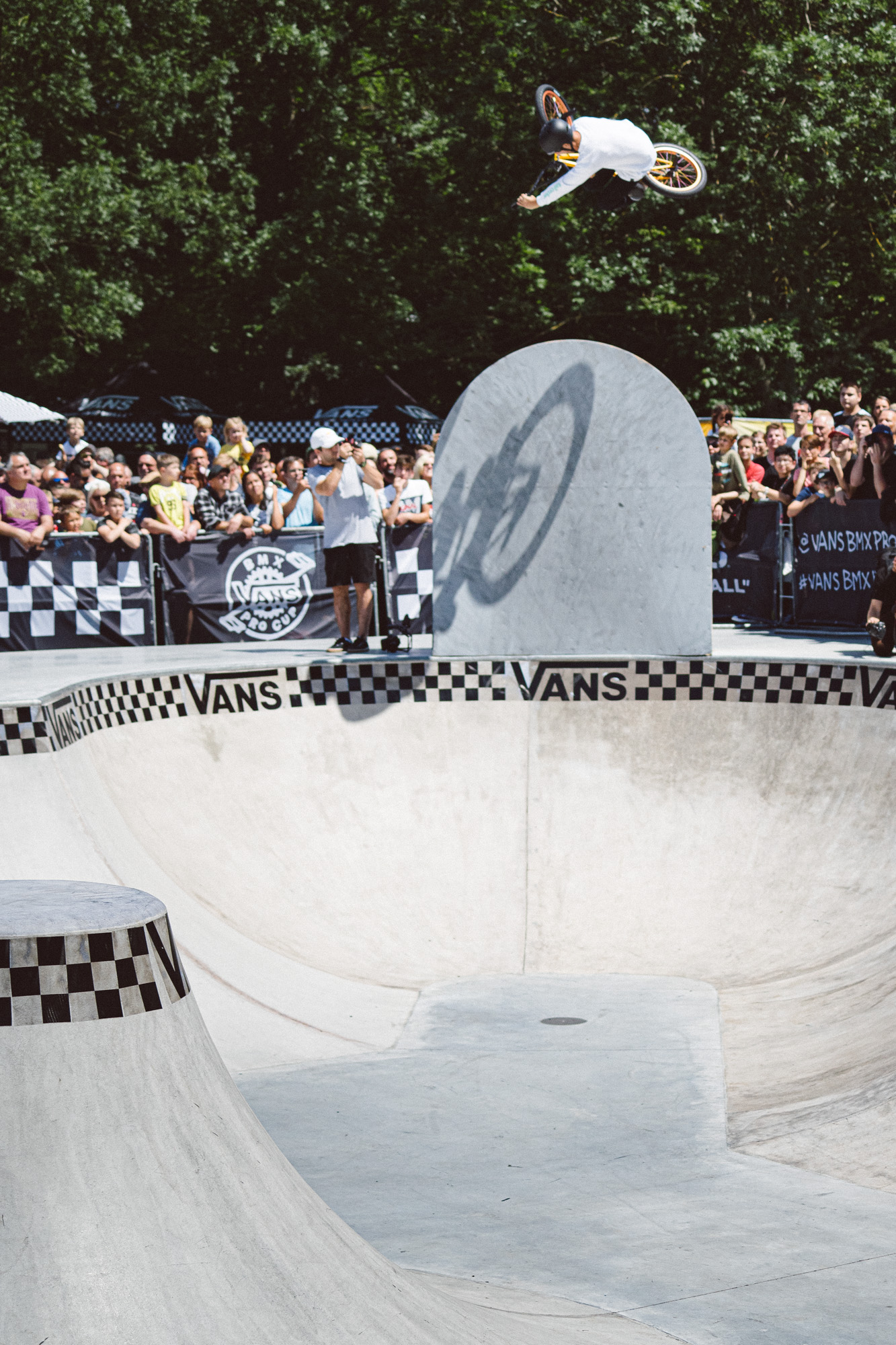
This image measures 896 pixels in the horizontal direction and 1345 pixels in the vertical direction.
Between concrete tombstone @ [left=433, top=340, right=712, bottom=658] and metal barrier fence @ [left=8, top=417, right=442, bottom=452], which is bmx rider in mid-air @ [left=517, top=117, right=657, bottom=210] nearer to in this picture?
concrete tombstone @ [left=433, top=340, right=712, bottom=658]

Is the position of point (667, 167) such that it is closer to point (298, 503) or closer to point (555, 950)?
point (298, 503)

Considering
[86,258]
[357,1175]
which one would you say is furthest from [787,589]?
[86,258]

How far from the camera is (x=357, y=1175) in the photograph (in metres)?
4.77

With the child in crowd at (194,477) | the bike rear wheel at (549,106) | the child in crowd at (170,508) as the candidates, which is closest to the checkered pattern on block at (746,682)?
the bike rear wheel at (549,106)

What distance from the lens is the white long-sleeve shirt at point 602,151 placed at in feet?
31.2

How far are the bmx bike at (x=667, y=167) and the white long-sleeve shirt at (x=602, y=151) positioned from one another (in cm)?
9

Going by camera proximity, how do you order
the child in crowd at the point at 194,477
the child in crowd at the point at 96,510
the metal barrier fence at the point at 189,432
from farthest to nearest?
the metal barrier fence at the point at 189,432
the child in crowd at the point at 194,477
the child in crowd at the point at 96,510

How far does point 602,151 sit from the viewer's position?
9.65 metres

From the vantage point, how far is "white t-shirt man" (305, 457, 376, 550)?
36.5 feet

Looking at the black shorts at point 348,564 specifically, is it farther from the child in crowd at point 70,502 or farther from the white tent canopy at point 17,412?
the white tent canopy at point 17,412

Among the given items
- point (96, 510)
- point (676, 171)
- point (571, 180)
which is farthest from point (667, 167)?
point (96, 510)

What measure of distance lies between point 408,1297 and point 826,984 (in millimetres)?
4206

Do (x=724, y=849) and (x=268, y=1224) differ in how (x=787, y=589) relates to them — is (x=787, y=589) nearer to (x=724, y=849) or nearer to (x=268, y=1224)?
(x=724, y=849)

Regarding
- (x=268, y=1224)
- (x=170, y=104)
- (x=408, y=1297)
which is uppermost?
(x=170, y=104)
